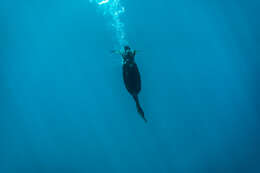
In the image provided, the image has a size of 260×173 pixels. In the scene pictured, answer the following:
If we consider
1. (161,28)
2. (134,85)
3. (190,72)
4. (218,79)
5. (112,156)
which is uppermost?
(161,28)

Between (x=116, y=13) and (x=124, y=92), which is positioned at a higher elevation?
(x=116, y=13)

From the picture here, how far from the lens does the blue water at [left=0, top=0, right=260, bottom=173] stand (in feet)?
64.6

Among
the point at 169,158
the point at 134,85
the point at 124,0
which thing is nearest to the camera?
the point at 134,85

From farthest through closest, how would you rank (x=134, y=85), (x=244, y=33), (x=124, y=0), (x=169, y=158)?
(x=169, y=158), (x=124, y=0), (x=244, y=33), (x=134, y=85)

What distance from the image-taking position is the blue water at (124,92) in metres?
19.7

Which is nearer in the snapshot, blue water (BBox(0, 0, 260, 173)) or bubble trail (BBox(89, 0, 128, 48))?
bubble trail (BBox(89, 0, 128, 48))

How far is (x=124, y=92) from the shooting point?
24.8m

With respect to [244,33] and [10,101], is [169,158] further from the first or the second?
[10,101]

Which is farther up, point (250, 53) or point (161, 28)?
point (161, 28)

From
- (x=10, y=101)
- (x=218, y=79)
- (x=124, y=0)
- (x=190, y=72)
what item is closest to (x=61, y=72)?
(x=10, y=101)

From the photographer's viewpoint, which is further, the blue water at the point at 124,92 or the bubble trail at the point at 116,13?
the blue water at the point at 124,92

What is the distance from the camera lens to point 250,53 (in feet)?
65.3

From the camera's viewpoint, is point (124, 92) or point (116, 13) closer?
point (116, 13)

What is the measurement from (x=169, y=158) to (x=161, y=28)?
30.8 feet
